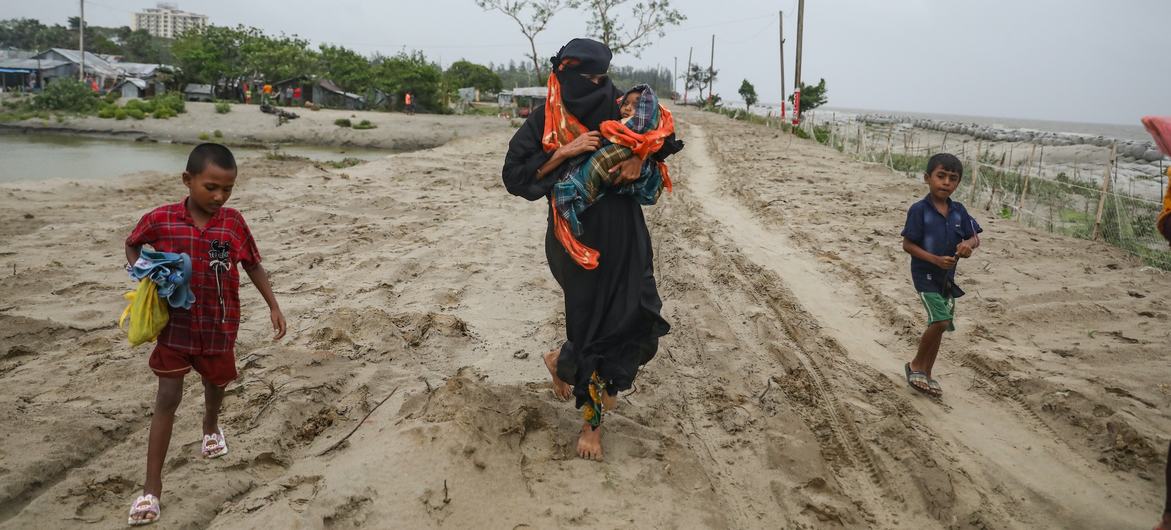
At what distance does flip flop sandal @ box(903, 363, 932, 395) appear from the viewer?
3929mm

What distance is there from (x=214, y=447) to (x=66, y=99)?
38.7 m

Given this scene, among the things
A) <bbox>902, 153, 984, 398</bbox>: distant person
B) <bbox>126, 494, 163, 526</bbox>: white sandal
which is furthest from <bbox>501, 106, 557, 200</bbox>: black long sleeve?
<bbox>902, 153, 984, 398</bbox>: distant person

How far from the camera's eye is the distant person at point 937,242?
3805 millimetres

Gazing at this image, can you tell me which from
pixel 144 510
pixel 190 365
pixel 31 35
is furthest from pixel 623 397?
pixel 31 35

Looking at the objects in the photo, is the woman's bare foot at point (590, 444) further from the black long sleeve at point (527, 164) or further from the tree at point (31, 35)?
the tree at point (31, 35)

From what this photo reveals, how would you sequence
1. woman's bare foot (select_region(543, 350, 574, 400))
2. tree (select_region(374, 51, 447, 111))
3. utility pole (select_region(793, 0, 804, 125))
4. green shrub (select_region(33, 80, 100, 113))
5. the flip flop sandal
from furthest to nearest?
tree (select_region(374, 51, 447, 111)), green shrub (select_region(33, 80, 100, 113)), utility pole (select_region(793, 0, 804, 125)), the flip flop sandal, woman's bare foot (select_region(543, 350, 574, 400))

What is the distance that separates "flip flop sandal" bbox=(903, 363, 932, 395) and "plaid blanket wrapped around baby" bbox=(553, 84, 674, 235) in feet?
7.05

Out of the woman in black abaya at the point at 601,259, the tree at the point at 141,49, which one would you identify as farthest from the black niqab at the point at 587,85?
the tree at the point at 141,49

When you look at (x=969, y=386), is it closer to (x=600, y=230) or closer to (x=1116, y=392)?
(x=1116, y=392)

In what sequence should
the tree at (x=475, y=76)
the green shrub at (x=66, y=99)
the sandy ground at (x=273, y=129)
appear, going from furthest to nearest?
the tree at (x=475, y=76) < the green shrub at (x=66, y=99) < the sandy ground at (x=273, y=129)

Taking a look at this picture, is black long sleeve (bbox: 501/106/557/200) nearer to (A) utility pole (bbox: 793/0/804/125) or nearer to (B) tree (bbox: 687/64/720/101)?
(A) utility pole (bbox: 793/0/804/125)

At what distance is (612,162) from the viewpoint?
9.27 ft

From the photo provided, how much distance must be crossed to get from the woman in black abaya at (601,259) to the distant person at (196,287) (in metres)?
1.12

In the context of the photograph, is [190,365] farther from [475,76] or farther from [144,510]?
[475,76]
